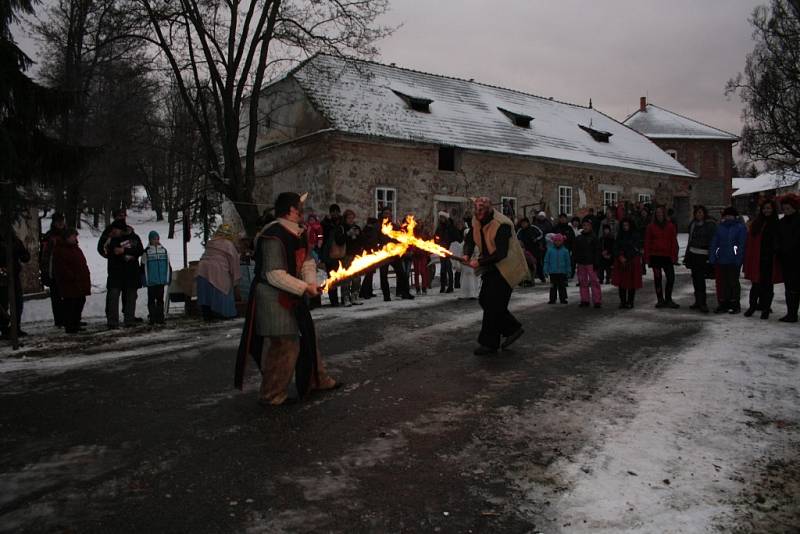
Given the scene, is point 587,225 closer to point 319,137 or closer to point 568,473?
point 568,473

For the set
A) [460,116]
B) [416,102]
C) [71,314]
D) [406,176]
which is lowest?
[71,314]

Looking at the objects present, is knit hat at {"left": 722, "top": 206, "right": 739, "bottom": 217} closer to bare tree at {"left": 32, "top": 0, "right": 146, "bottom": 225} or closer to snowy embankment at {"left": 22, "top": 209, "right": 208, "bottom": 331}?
snowy embankment at {"left": 22, "top": 209, "right": 208, "bottom": 331}

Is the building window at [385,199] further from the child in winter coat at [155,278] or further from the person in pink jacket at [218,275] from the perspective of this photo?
the child in winter coat at [155,278]

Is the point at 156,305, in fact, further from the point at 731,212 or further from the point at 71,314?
the point at 731,212

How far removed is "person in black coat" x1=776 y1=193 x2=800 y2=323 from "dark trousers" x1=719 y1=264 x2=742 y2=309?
3.37 ft

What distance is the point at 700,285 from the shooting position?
417 inches

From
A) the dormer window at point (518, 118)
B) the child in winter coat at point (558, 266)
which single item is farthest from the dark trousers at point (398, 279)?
the dormer window at point (518, 118)

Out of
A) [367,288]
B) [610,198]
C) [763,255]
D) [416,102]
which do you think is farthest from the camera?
[610,198]

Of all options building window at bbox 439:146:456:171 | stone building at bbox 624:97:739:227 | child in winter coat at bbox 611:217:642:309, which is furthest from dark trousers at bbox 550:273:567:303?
stone building at bbox 624:97:739:227

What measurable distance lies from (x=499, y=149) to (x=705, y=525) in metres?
23.2

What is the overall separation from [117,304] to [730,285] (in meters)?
11.0

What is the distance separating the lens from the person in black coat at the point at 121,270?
9.88 meters

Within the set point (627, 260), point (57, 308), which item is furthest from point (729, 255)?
point (57, 308)

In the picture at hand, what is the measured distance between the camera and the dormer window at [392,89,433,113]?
994 inches
